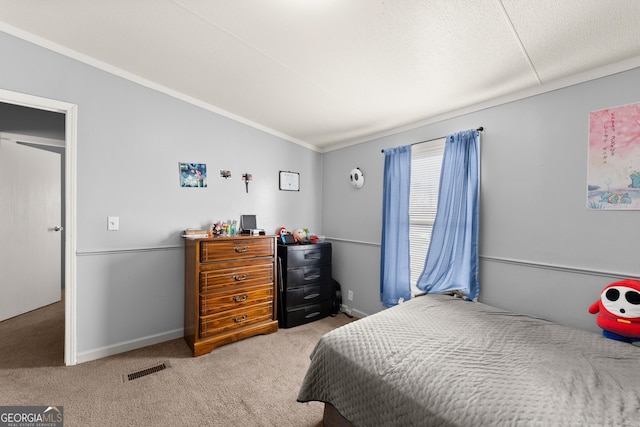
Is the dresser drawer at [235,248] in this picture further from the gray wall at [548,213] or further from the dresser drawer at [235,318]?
the gray wall at [548,213]

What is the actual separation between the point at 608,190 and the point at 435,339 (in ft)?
4.88

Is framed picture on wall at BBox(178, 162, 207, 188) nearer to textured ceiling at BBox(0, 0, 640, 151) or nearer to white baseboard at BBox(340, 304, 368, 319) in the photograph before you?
textured ceiling at BBox(0, 0, 640, 151)

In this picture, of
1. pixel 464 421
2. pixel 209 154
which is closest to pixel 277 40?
pixel 209 154

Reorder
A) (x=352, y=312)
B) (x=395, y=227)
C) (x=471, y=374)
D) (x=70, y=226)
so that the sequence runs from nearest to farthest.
Result: (x=471, y=374), (x=70, y=226), (x=395, y=227), (x=352, y=312)

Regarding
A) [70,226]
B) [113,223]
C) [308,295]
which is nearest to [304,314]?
[308,295]

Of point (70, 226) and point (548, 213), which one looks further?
point (70, 226)

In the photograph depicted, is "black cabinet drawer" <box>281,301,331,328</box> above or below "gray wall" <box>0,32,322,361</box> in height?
below

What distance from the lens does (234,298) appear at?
8.52ft

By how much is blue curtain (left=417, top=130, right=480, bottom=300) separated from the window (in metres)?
0.15

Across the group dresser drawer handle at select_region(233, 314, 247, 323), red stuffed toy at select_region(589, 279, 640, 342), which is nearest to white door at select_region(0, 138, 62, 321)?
dresser drawer handle at select_region(233, 314, 247, 323)

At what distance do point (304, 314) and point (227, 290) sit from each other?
3.24 feet

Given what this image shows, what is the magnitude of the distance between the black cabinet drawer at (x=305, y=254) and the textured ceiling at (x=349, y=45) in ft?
5.09

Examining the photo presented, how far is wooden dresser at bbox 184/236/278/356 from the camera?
7.89 ft

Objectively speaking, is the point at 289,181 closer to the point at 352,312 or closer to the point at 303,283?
the point at 303,283
